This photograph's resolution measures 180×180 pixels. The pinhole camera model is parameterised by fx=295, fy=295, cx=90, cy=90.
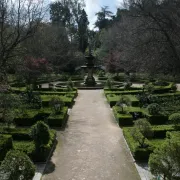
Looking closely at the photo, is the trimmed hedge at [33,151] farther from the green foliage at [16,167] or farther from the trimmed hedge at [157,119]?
the trimmed hedge at [157,119]

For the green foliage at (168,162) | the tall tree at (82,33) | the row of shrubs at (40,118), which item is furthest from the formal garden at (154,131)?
the tall tree at (82,33)

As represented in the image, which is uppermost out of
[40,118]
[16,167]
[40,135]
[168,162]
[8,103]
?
[168,162]

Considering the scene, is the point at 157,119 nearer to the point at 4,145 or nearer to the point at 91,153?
the point at 91,153

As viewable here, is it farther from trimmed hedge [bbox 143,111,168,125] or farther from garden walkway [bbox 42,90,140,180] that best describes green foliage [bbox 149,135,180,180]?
trimmed hedge [bbox 143,111,168,125]

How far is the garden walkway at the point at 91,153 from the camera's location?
342 inches

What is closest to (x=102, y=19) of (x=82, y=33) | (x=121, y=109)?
(x=82, y=33)

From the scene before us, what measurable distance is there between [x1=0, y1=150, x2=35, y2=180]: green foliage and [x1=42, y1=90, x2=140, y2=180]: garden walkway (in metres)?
1.85

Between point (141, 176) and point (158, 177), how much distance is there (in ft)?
4.70

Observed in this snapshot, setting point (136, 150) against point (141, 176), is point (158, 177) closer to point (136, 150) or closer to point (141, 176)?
point (141, 176)

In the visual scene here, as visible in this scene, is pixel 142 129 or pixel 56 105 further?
pixel 56 105

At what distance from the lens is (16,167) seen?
6.57 m

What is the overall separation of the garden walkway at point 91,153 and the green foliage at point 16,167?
185 cm

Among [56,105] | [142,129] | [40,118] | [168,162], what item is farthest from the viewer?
[56,105]

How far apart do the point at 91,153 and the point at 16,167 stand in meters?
4.29
